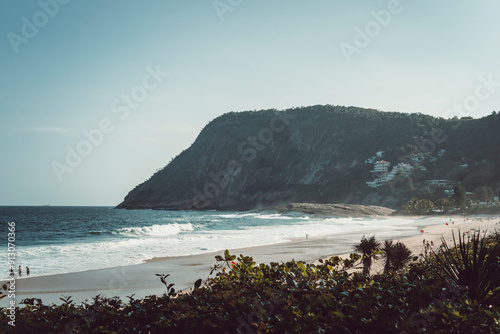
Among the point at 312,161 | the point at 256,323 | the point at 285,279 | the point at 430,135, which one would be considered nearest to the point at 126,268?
the point at 285,279

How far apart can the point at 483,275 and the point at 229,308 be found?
121 inches

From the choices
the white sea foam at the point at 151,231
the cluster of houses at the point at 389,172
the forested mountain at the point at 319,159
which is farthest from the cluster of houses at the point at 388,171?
the white sea foam at the point at 151,231

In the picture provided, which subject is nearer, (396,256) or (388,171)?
(396,256)

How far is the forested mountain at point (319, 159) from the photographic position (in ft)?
347

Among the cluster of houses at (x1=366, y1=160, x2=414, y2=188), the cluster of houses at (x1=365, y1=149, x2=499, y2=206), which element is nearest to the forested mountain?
the cluster of houses at (x1=365, y1=149, x2=499, y2=206)

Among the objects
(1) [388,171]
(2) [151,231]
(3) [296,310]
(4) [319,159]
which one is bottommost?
(2) [151,231]

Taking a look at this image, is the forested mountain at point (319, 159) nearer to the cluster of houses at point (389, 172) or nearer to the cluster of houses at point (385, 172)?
the cluster of houses at point (389, 172)

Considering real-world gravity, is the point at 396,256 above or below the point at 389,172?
below

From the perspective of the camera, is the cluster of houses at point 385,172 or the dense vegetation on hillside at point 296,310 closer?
the dense vegetation on hillside at point 296,310

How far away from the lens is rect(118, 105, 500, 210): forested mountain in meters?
106

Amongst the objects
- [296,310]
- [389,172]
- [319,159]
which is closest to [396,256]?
[296,310]

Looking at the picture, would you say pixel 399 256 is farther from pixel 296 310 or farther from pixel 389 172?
pixel 389 172

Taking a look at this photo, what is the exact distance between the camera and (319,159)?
129875mm

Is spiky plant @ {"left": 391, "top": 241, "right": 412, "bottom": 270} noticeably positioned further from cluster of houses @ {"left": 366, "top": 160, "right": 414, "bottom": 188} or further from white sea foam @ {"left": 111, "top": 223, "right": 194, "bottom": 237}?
cluster of houses @ {"left": 366, "top": 160, "right": 414, "bottom": 188}
